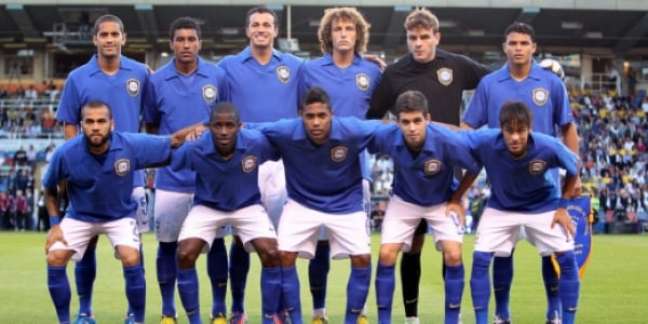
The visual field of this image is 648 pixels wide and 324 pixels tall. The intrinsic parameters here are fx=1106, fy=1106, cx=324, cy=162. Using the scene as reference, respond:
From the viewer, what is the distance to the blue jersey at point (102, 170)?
8516 mm

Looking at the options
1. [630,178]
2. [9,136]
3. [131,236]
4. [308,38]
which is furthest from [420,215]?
[308,38]

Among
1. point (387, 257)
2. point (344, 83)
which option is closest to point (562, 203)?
point (387, 257)

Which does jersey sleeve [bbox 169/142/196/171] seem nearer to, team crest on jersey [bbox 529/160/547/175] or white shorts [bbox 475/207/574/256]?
white shorts [bbox 475/207/574/256]

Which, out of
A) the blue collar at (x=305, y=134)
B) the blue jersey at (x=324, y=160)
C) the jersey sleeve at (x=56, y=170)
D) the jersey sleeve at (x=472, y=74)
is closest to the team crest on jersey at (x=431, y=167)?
the blue jersey at (x=324, y=160)

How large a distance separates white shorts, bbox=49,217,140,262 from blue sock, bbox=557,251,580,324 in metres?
3.29

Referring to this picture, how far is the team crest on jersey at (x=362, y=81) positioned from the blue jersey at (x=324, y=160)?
1.98 ft

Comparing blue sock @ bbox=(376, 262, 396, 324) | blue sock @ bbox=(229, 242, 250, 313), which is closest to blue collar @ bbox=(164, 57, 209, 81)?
blue sock @ bbox=(229, 242, 250, 313)

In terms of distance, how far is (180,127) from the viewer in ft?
29.7

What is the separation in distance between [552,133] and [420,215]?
141 cm

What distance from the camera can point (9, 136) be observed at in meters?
38.8

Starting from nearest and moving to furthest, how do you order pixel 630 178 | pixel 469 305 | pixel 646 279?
pixel 469 305 → pixel 646 279 → pixel 630 178

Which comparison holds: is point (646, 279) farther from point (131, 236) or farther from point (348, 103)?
point (131, 236)

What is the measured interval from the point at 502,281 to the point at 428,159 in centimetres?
128

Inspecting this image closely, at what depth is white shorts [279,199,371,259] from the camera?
8531mm
